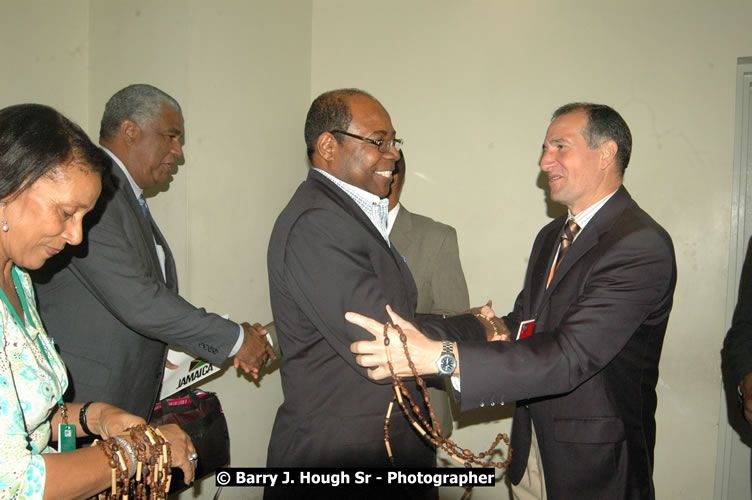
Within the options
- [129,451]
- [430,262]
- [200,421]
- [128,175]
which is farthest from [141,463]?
[430,262]

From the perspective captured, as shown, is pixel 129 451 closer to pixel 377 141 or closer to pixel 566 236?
pixel 377 141

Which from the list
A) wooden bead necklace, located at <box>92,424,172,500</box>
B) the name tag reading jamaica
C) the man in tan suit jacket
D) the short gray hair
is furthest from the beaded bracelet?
the man in tan suit jacket

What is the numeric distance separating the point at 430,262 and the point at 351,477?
1.54 metres

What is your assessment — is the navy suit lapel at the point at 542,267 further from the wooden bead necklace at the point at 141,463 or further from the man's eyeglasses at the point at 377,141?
the wooden bead necklace at the point at 141,463

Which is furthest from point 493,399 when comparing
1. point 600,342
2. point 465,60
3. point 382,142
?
point 465,60

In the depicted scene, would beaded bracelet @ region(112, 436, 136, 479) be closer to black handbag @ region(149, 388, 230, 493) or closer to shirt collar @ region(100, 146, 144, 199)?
black handbag @ region(149, 388, 230, 493)

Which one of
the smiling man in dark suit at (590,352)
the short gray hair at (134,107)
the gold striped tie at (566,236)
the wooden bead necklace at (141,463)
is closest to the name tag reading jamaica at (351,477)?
the smiling man in dark suit at (590,352)

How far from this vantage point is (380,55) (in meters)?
3.85

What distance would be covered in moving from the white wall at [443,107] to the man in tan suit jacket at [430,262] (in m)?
0.59

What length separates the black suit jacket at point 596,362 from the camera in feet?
5.72

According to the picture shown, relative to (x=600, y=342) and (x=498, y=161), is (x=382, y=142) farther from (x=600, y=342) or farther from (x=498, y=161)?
(x=498, y=161)

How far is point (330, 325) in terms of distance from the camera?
1.80 meters

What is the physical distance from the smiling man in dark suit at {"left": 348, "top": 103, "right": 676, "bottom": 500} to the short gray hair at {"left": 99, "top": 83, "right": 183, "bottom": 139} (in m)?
1.64

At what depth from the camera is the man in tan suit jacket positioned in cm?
310
